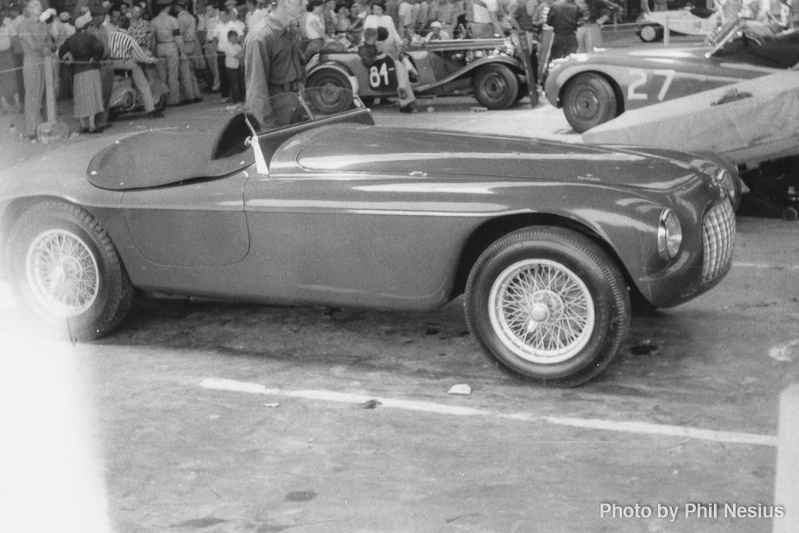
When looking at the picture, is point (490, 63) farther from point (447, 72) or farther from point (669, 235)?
point (669, 235)

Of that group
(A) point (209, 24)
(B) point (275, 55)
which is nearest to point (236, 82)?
(A) point (209, 24)

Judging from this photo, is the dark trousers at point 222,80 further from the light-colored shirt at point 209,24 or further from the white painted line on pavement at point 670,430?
the white painted line on pavement at point 670,430

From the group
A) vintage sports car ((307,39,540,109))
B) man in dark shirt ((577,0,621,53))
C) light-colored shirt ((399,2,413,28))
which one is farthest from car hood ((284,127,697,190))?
light-colored shirt ((399,2,413,28))

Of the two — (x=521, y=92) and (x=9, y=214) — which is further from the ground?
(x=9, y=214)

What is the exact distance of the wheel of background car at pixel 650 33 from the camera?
2361 centimetres

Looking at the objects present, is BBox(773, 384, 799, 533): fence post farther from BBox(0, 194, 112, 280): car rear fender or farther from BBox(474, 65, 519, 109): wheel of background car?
BBox(474, 65, 519, 109): wheel of background car

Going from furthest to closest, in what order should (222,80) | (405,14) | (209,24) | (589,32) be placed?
1. (209,24)
2. (222,80)
3. (405,14)
4. (589,32)

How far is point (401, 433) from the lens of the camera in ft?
15.0

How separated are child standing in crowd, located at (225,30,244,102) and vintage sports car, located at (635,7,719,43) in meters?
9.57

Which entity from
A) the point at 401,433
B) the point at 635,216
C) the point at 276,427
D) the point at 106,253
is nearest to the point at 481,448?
the point at 401,433

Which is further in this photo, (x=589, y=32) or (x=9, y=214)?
(x=589, y=32)

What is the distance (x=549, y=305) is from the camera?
4.99m

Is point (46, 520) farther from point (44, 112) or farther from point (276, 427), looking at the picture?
point (44, 112)

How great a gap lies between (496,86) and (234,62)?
5.07 m
